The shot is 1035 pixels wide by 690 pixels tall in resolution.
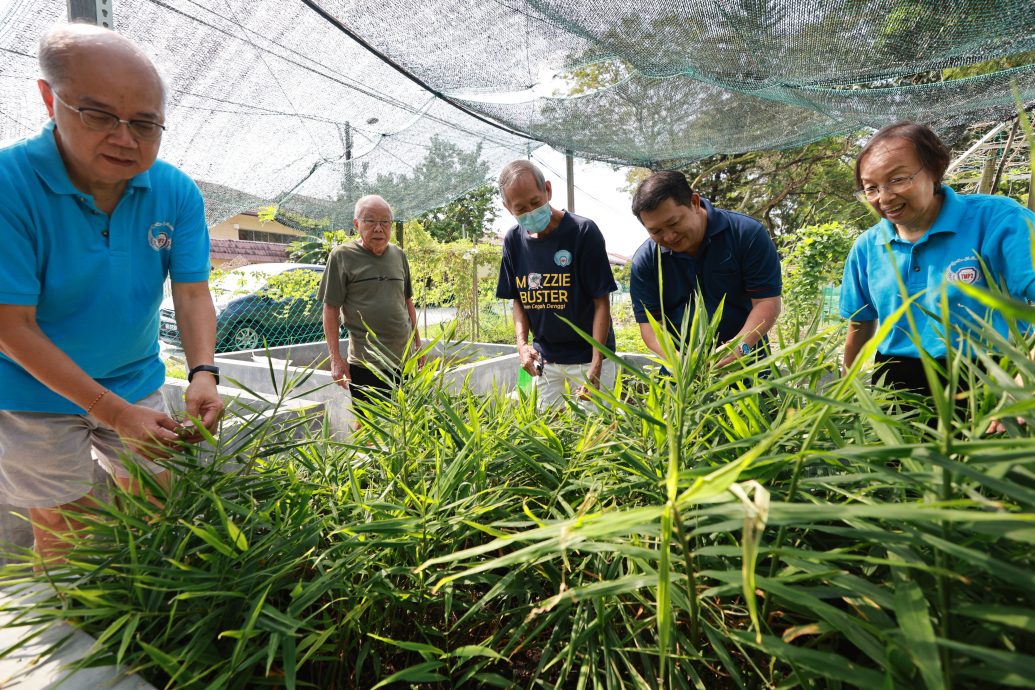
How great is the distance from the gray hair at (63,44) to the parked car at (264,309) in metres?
5.53

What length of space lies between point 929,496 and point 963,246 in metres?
1.65

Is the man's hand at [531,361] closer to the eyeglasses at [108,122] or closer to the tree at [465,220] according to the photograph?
the eyeglasses at [108,122]

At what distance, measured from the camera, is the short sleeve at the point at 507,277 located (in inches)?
113

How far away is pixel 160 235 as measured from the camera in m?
1.50

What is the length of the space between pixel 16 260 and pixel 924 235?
7.92 feet

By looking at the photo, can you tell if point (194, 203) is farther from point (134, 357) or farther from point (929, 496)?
point (929, 496)

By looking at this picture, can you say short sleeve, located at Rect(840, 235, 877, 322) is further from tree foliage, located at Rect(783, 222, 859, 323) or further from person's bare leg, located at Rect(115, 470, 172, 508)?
tree foliage, located at Rect(783, 222, 859, 323)

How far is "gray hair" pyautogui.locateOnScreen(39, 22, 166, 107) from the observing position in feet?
3.65

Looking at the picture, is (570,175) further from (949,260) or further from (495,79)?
(949,260)

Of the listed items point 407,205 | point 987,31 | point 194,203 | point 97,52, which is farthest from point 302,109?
point 987,31

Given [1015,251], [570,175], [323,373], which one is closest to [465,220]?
[570,175]

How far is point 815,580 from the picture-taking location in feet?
1.57

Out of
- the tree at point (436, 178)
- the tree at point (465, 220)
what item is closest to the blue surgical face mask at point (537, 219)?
the tree at point (436, 178)

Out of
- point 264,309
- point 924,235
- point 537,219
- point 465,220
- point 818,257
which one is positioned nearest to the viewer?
point 924,235
